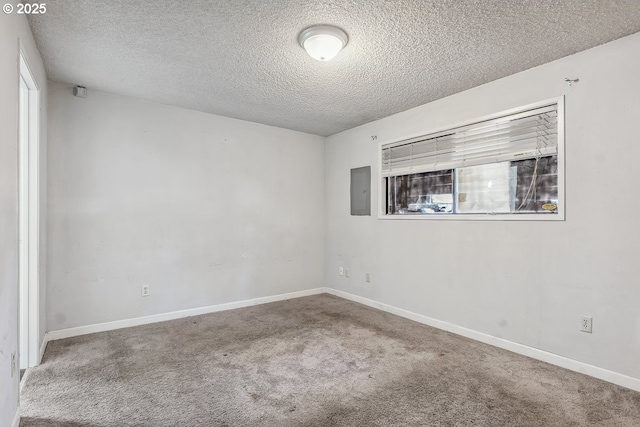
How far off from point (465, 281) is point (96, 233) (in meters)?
3.91

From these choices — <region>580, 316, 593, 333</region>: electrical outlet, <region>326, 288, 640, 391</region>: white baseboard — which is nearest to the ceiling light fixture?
<region>580, 316, 593, 333</region>: electrical outlet

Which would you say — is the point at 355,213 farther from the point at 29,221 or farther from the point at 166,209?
the point at 29,221

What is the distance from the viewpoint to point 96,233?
3498 mm

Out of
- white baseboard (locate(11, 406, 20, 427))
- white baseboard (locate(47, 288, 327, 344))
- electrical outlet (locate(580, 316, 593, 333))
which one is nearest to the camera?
white baseboard (locate(11, 406, 20, 427))

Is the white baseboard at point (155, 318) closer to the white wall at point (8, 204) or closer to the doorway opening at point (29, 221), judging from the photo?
the doorway opening at point (29, 221)

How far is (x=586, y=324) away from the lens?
2584 mm

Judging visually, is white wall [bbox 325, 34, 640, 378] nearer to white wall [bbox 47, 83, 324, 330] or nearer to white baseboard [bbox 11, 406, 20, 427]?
A: white wall [bbox 47, 83, 324, 330]

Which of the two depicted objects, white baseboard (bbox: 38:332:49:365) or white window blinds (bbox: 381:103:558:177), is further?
white window blinds (bbox: 381:103:558:177)

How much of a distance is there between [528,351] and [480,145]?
1964 mm

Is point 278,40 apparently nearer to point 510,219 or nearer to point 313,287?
point 510,219

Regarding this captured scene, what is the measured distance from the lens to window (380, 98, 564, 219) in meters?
2.87

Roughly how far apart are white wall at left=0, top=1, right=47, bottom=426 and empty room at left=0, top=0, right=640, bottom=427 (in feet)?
0.08

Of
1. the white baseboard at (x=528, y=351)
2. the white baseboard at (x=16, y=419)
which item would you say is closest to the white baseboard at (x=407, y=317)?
the white baseboard at (x=528, y=351)

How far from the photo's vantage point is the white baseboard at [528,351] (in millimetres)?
2406
